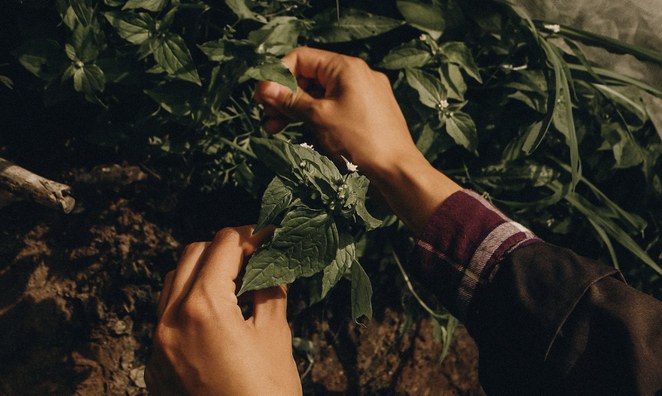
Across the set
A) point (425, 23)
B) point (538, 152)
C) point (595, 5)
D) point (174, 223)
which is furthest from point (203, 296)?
point (595, 5)

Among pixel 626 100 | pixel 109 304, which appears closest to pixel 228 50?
pixel 109 304

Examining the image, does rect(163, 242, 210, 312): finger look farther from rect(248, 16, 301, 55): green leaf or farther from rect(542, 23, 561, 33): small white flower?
rect(542, 23, 561, 33): small white flower

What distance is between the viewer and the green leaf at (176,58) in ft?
3.62

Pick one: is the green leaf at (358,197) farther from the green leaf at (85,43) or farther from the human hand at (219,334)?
the green leaf at (85,43)

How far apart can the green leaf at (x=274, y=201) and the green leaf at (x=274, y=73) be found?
0.24m

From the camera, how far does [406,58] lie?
1.28 m

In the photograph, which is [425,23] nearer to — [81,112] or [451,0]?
[451,0]

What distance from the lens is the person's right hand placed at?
112cm

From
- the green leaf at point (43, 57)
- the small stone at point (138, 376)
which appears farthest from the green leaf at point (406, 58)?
the small stone at point (138, 376)

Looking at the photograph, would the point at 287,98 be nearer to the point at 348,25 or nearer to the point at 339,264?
the point at 348,25

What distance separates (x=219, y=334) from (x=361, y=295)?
0.96 feet

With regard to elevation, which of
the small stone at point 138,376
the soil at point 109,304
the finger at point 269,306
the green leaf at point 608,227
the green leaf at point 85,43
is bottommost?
the small stone at point 138,376

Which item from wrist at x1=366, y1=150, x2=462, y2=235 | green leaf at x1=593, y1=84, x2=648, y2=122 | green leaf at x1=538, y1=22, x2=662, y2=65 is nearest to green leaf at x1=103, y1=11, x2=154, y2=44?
wrist at x1=366, y1=150, x2=462, y2=235

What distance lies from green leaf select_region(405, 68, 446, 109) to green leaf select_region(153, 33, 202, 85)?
494mm
